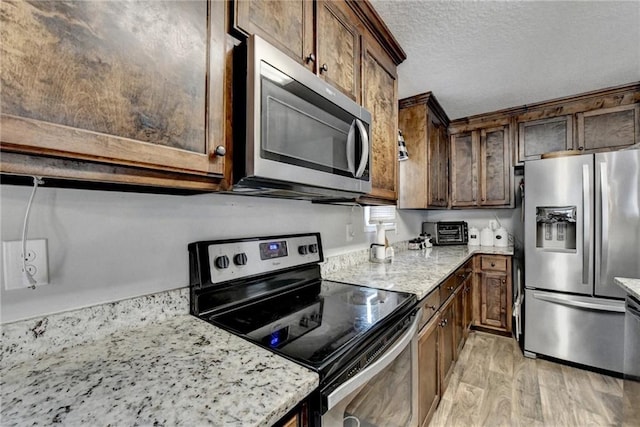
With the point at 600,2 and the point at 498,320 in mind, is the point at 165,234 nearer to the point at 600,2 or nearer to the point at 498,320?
the point at 600,2

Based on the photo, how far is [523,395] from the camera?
192 cm

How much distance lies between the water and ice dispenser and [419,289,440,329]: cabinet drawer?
4.94ft

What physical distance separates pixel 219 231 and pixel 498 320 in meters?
3.02

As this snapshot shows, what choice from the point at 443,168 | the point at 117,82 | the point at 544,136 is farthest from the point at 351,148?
the point at 544,136

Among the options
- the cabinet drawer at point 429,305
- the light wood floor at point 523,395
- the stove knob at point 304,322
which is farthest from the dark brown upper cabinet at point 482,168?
the stove knob at point 304,322

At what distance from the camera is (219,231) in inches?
45.8

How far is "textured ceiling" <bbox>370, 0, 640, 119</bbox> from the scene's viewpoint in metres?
1.48

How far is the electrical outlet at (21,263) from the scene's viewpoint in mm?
688

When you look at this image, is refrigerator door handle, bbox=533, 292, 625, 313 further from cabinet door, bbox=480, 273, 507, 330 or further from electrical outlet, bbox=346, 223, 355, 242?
electrical outlet, bbox=346, 223, 355, 242

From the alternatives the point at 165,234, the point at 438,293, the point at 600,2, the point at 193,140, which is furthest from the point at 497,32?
the point at 165,234

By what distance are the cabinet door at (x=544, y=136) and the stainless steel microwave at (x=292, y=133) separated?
2.68 metres

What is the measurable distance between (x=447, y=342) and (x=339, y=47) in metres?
1.92

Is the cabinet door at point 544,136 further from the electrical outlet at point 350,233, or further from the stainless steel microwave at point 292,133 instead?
the stainless steel microwave at point 292,133

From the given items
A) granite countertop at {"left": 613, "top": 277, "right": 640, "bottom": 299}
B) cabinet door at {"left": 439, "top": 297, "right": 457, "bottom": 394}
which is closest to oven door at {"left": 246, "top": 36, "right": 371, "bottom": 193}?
cabinet door at {"left": 439, "top": 297, "right": 457, "bottom": 394}
